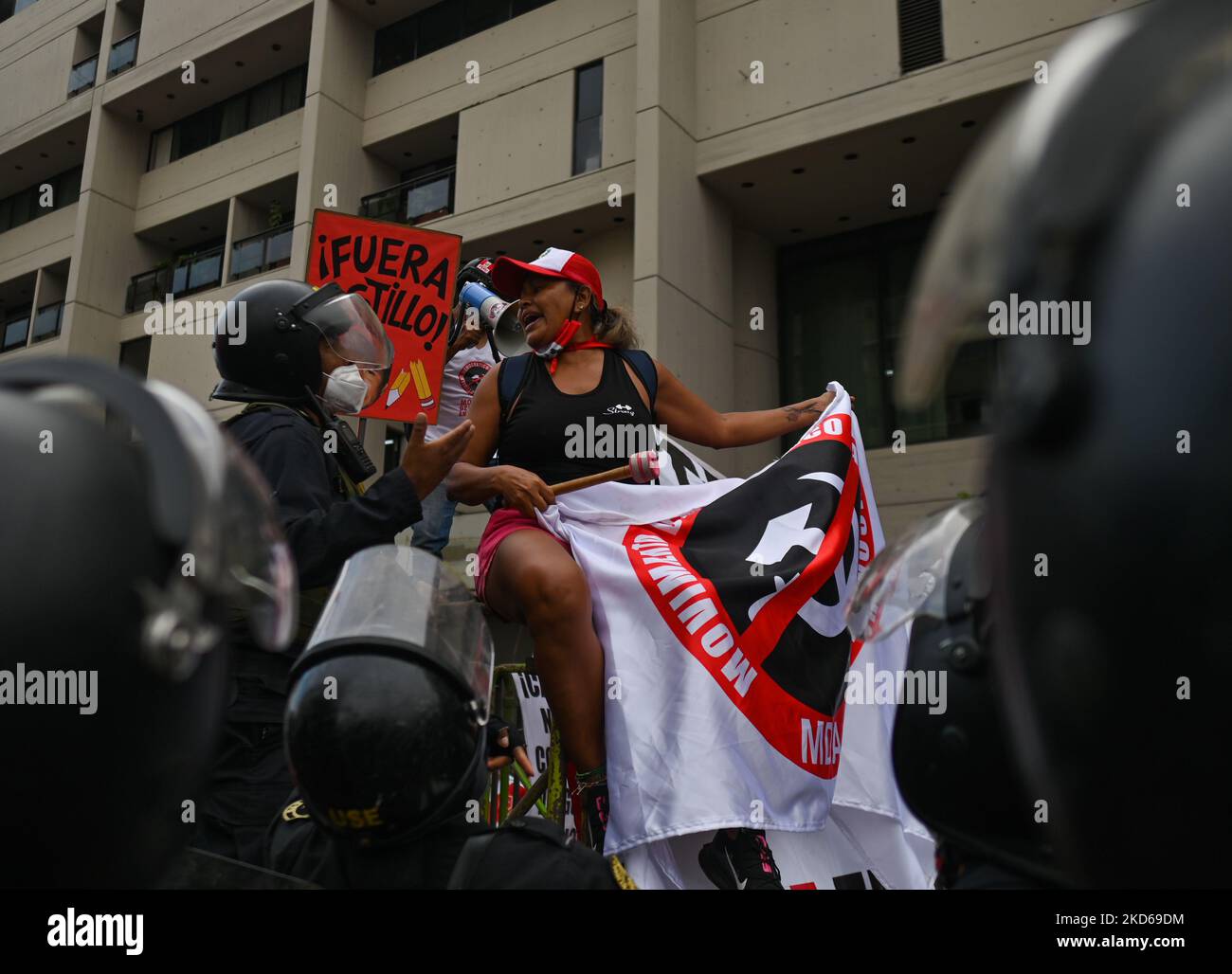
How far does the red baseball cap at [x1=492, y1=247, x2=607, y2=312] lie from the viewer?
11.6 ft

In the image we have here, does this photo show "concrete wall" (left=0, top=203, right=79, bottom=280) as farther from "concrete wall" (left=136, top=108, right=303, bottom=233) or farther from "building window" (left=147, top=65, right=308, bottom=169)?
"building window" (left=147, top=65, right=308, bottom=169)

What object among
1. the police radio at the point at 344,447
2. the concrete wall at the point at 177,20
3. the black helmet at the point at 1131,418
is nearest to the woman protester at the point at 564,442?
the police radio at the point at 344,447

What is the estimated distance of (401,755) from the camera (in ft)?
4.98

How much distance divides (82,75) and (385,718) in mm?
24881

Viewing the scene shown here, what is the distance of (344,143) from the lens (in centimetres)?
1691

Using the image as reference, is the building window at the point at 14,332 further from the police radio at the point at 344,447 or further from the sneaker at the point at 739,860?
the sneaker at the point at 739,860

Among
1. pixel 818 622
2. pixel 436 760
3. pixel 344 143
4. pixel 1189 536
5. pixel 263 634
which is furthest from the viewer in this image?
pixel 344 143

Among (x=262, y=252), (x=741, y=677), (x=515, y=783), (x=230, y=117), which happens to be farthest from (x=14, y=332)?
(x=741, y=677)

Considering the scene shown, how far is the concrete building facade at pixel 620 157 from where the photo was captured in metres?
11.6

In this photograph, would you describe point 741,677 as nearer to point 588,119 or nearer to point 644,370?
point 644,370

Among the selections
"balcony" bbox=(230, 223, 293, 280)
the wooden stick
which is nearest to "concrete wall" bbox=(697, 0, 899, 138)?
"balcony" bbox=(230, 223, 293, 280)
